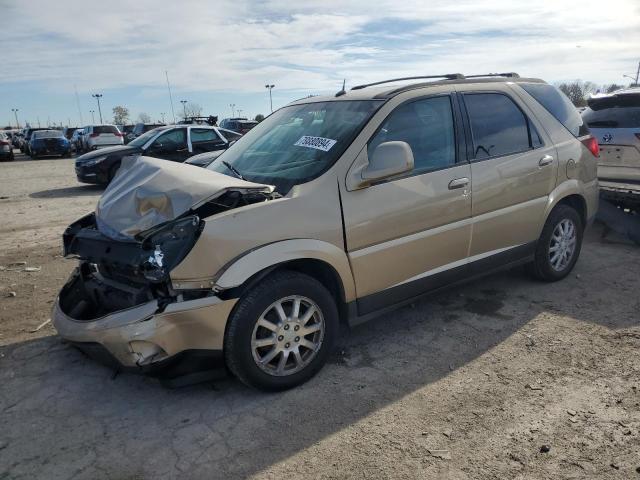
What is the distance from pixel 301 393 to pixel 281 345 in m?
0.35

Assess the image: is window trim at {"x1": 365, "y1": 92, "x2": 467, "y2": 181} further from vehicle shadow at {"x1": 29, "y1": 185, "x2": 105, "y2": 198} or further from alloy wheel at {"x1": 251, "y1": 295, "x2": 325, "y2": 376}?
vehicle shadow at {"x1": 29, "y1": 185, "x2": 105, "y2": 198}

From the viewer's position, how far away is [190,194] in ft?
9.71

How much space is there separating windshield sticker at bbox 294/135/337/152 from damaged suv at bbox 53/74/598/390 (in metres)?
0.01

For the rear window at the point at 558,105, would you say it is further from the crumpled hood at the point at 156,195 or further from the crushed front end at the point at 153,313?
the crushed front end at the point at 153,313

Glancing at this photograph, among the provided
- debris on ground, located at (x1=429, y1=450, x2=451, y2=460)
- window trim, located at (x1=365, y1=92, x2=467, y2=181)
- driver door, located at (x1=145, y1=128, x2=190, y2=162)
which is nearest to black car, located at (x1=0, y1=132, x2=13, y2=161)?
driver door, located at (x1=145, y1=128, x2=190, y2=162)

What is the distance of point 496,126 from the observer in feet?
13.7

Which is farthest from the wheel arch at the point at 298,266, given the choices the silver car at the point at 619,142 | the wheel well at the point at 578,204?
the silver car at the point at 619,142

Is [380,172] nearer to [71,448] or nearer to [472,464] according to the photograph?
[472,464]

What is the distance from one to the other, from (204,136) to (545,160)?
10.5 m

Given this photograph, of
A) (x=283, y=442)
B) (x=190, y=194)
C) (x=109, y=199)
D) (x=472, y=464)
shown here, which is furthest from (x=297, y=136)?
(x=472, y=464)

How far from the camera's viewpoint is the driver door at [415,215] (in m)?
3.36

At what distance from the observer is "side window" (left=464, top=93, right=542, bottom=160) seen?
13.2 ft

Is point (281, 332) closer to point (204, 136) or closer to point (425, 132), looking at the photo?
point (425, 132)

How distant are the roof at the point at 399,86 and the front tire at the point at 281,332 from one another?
1553 mm
